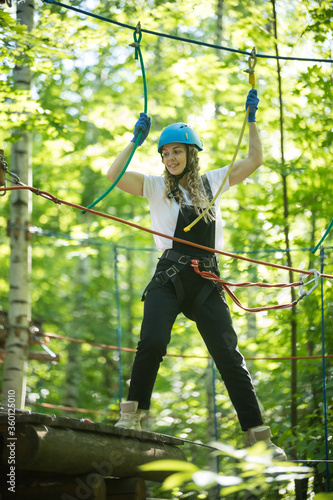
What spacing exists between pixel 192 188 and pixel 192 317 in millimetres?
669

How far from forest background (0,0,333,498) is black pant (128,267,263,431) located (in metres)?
1.06

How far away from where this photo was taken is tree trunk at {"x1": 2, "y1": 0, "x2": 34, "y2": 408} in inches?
172

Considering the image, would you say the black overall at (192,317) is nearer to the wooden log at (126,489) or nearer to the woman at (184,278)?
the woman at (184,278)

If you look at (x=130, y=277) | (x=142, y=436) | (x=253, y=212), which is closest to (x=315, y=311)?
(x=253, y=212)

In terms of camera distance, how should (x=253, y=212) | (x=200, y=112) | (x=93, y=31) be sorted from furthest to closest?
(x=200, y=112) < (x=253, y=212) < (x=93, y=31)

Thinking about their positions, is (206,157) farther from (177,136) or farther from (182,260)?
(182,260)

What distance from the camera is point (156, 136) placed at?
7.61 metres

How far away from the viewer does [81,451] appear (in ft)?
7.59

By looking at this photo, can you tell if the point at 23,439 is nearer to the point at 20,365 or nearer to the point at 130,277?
the point at 20,365

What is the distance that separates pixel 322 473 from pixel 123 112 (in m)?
5.16

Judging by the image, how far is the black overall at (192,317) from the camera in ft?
8.95

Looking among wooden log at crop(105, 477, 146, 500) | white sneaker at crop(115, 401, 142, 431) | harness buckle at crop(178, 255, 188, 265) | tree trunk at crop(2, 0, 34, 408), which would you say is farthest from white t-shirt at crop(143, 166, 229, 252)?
tree trunk at crop(2, 0, 34, 408)

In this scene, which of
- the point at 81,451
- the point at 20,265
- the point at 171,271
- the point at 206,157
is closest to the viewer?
the point at 81,451

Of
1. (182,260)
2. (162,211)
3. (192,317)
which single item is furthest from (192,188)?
(192,317)
